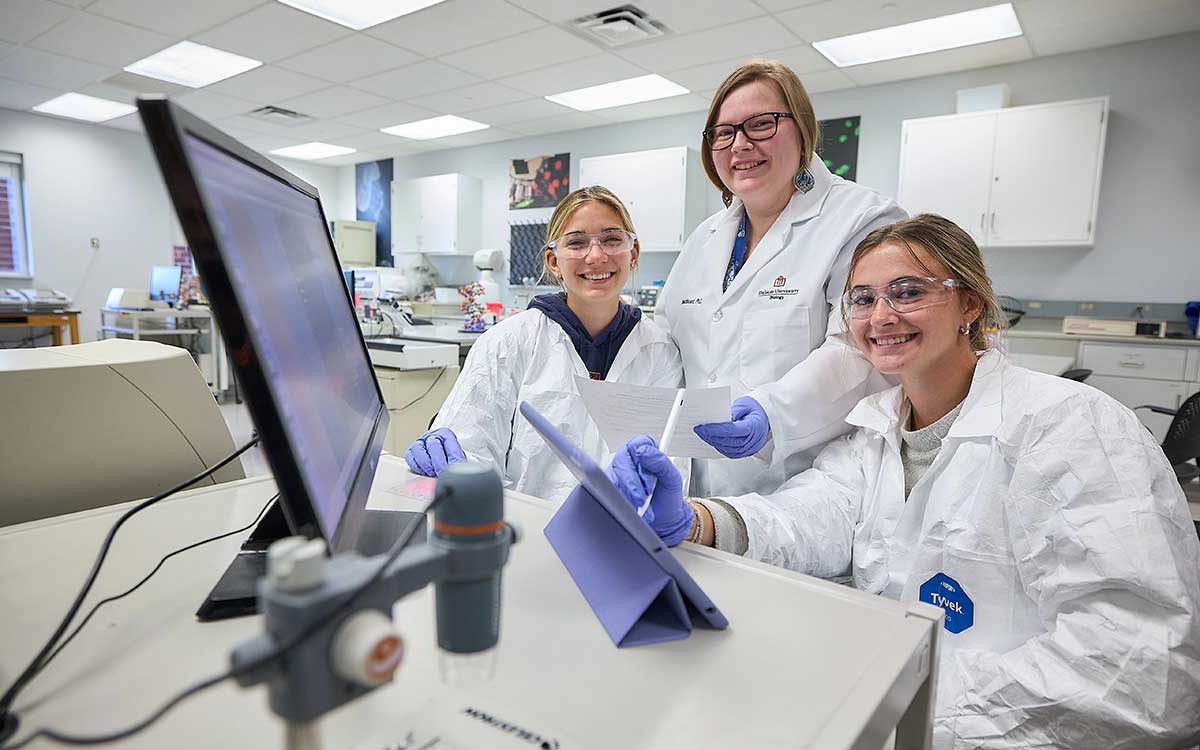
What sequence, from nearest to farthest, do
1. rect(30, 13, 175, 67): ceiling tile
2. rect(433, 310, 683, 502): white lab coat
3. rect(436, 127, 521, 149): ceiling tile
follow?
rect(433, 310, 683, 502): white lab coat, rect(30, 13, 175, 67): ceiling tile, rect(436, 127, 521, 149): ceiling tile

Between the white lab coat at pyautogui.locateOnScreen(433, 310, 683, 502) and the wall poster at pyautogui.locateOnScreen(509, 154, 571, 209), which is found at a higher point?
the wall poster at pyautogui.locateOnScreen(509, 154, 571, 209)

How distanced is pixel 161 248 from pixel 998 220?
26.5 feet

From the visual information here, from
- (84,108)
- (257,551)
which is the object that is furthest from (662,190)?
(84,108)

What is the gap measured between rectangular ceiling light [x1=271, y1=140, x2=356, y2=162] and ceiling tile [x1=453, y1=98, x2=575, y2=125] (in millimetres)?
2262

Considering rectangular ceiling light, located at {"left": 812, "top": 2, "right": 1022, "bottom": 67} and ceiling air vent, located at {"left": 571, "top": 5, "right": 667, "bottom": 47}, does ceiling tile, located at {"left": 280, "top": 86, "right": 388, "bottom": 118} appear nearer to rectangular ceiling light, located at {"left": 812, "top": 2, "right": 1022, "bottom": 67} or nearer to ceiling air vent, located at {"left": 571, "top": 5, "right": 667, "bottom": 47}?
ceiling air vent, located at {"left": 571, "top": 5, "right": 667, "bottom": 47}

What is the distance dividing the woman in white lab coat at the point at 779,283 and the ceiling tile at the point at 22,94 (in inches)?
253

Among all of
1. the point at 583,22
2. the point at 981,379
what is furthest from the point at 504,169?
the point at 981,379

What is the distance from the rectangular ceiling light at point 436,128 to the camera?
6215mm

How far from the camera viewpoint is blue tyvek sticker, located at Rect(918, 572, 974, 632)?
100 centimetres

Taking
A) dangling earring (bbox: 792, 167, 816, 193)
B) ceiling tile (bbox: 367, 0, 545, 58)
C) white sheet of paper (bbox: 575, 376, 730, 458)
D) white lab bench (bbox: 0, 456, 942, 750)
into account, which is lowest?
white lab bench (bbox: 0, 456, 942, 750)

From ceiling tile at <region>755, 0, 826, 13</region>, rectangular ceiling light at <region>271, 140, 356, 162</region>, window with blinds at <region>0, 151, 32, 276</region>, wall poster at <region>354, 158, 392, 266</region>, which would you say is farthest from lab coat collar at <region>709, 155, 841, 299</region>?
window with blinds at <region>0, 151, 32, 276</region>

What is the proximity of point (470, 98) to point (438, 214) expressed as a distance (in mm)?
2019

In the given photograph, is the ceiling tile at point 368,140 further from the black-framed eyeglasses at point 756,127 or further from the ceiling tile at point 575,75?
the black-framed eyeglasses at point 756,127

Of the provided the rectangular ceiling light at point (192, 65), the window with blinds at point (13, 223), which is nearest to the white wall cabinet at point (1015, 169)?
the rectangular ceiling light at point (192, 65)
